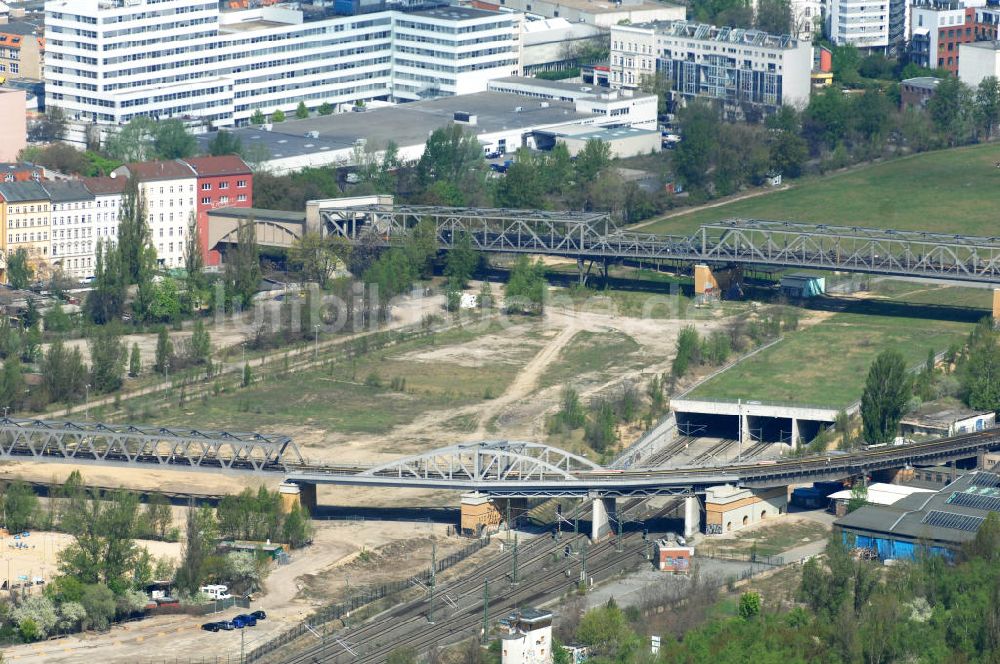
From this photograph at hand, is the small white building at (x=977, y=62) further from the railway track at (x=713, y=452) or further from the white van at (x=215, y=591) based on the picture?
the white van at (x=215, y=591)

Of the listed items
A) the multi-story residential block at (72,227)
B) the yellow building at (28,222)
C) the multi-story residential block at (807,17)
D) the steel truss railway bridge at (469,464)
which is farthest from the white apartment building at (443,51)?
the steel truss railway bridge at (469,464)

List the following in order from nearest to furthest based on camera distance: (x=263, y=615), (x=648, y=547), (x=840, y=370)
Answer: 1. (x=263, y=615)
2. (x=648, y=547)
3. (x=840, y=370)

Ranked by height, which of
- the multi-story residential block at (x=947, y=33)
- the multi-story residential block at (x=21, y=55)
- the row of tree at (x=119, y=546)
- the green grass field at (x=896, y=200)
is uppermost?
the multi-story residential block at (x=947, y=33)

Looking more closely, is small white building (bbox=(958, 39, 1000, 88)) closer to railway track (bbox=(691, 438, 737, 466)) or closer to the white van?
railway track (bbox=(691, 438, 737, 466))

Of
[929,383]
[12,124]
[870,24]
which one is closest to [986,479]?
[929,383]

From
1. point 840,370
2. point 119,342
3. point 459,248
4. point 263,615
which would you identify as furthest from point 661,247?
point 263,615

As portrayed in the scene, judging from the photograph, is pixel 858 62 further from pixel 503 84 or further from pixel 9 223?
pixel 9 223

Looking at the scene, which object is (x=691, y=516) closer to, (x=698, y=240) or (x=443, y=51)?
(x=698, y=240)
